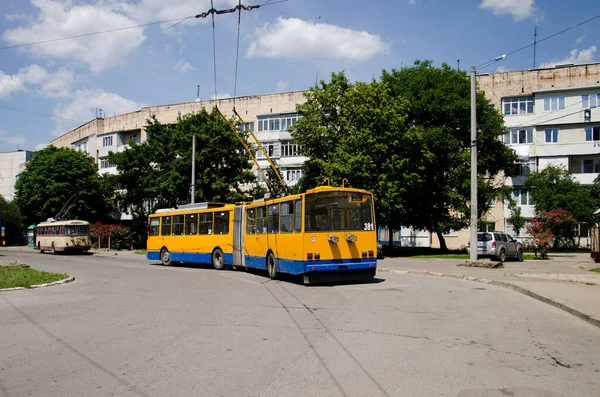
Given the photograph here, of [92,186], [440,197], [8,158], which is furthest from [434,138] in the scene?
[8,158]

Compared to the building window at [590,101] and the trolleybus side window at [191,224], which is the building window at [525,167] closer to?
the building window at [590,101]

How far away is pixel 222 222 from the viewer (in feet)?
80.3

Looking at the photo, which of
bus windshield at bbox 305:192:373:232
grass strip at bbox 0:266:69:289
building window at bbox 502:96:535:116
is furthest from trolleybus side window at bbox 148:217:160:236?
building window at bbox 502:96:535:116

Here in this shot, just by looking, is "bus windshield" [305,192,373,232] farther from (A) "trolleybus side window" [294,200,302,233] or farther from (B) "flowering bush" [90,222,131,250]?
(B) "flowering bush" [90,222,131,250]

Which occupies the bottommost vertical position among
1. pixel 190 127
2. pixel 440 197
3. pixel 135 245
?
pixel 135 245

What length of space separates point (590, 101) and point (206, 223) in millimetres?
40181

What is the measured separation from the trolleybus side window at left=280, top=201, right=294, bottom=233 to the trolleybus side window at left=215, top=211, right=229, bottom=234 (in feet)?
21.6

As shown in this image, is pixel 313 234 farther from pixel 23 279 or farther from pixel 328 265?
pixel 23 279

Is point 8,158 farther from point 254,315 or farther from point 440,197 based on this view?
point 254,315

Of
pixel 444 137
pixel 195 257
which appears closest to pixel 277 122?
pixel 444 137

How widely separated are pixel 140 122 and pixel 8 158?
4725cm

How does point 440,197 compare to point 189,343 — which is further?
point 440,197

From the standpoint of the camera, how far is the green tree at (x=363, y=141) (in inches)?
1346

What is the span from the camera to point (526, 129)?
51.0 metres
